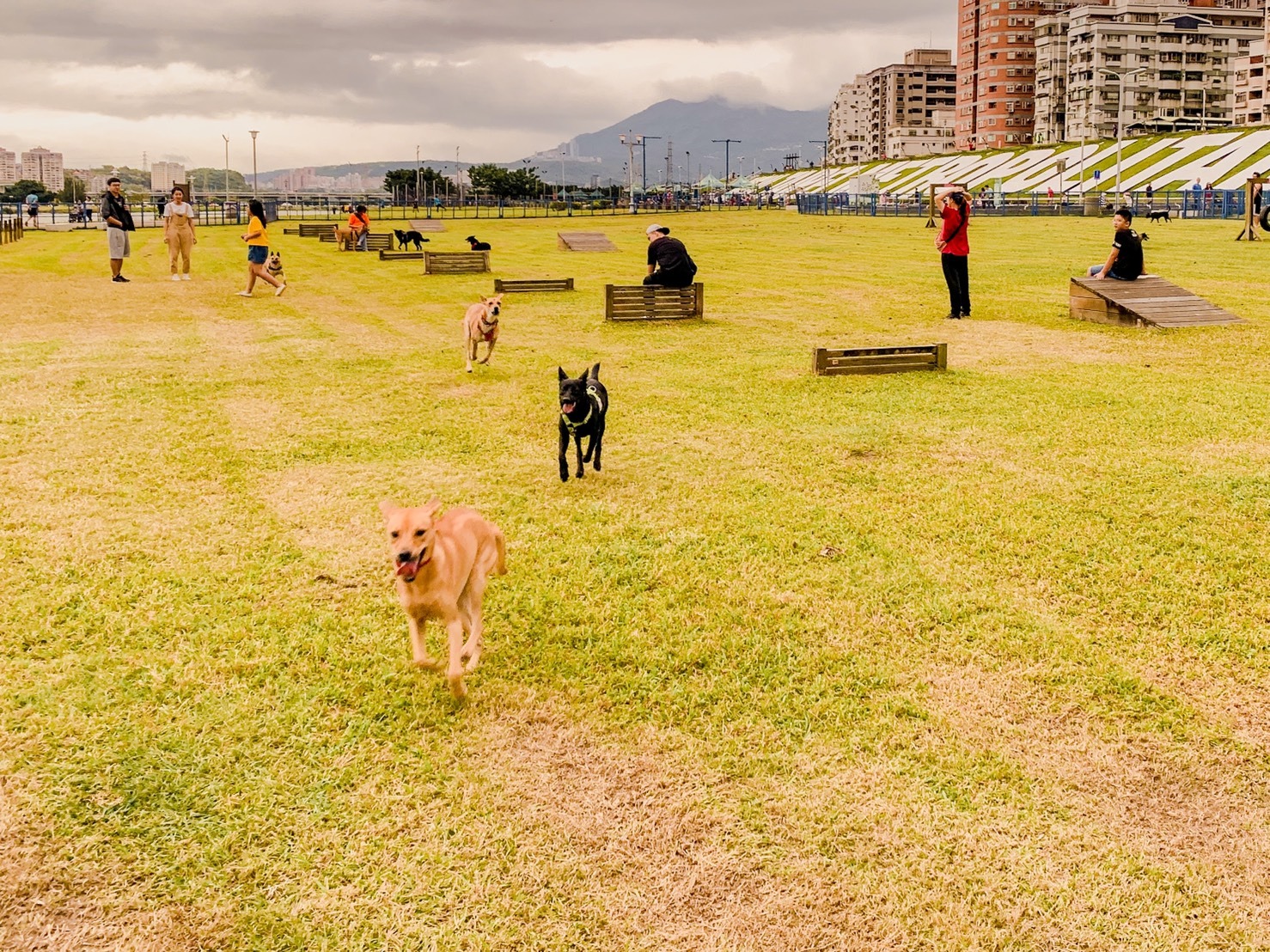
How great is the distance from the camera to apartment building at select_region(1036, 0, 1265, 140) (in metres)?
155

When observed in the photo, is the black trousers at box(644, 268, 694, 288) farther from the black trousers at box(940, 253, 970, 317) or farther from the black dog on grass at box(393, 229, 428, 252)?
the black dog on grass at box(393, 229, 428, 252)

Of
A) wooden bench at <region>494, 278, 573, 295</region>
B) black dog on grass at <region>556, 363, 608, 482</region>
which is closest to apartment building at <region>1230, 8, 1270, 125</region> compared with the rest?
wooden bench at <region>494, 278, 573, 295</region>

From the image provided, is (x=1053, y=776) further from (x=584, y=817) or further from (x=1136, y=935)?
(x=584, y=817)

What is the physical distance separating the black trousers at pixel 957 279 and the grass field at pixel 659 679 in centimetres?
693

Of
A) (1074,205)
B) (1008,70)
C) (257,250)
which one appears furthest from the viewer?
(1008,70)

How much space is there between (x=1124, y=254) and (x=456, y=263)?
1870cm

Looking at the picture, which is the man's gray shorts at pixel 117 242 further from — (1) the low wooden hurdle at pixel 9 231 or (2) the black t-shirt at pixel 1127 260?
(1) the low wooden hurdle at pixel 9 231

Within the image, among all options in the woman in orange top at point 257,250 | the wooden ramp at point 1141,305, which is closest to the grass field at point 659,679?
the wooden ramp at point 1141,305

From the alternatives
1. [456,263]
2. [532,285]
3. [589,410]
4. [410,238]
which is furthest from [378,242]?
[589,410]

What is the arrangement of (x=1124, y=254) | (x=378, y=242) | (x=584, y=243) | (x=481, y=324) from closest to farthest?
1. (x=481, y=324)
2. (x=1124, y=254)
3. (x=378, y=242)
4. (x=584, y=243)

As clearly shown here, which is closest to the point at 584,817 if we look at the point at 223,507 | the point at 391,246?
the point at 223,507

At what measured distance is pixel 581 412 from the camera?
802 centimetres

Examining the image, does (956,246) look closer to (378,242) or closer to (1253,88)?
(378,242)

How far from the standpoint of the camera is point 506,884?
356 centimetres
